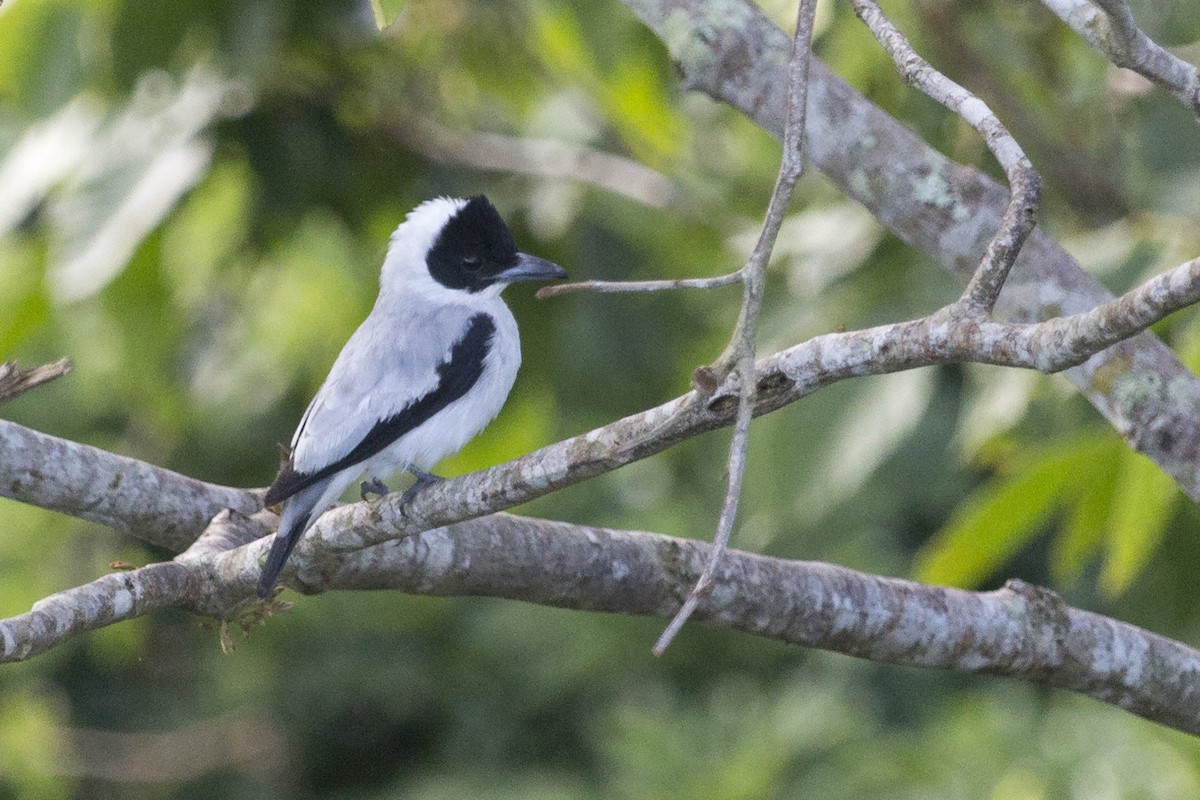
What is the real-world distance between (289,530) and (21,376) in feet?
2.00

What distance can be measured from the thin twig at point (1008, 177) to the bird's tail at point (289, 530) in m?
1.45

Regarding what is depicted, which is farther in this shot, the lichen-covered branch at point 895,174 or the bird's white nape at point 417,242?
the bird's white nape at point 417,242

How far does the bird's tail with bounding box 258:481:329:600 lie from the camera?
2.88 metres

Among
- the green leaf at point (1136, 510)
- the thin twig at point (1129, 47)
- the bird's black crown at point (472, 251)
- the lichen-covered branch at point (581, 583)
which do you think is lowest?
the lichen-covered branch at point (581, 583)

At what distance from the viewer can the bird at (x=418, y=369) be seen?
335 centimetres

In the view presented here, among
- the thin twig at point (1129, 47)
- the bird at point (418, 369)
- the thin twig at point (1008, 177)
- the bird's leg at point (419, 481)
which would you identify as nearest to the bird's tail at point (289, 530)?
the bird at point (418, 369)

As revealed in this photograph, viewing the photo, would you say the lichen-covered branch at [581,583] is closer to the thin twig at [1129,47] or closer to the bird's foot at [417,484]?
the bird's foot at [417,484]

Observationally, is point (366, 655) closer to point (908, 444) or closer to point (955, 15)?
point (908, 444)

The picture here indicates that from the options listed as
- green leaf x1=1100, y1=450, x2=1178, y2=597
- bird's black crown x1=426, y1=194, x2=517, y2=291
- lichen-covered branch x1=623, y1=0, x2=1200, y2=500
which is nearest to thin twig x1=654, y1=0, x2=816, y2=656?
lichen-covered branch x1=623, y1=0, x2=1200, y2=500

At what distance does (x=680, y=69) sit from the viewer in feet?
10.7

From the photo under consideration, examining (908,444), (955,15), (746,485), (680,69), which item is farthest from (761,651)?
(680,69)

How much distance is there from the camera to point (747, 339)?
216 centimetres

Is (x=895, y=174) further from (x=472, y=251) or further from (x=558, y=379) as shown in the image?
(x=558, y=379)

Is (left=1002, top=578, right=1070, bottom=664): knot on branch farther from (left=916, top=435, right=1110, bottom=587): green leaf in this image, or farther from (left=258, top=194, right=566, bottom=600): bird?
(left=258, top=194, right=566, bottom=600): bird
